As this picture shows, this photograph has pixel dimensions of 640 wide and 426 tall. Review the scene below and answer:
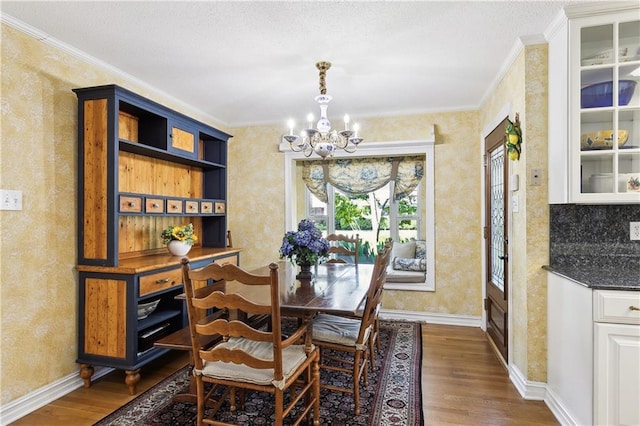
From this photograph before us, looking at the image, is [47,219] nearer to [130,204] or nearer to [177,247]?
[130,204]

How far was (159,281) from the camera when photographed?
2.71 meters

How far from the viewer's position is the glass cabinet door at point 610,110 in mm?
2057

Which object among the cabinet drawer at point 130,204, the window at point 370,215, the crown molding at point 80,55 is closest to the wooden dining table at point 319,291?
the cabinet drawer at point 130,204

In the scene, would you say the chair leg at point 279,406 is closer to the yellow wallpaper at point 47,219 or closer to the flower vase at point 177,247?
the yellow wallpaper at point 47,219

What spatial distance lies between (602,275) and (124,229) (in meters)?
3.51

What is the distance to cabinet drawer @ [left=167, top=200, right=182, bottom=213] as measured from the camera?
10.3 ft

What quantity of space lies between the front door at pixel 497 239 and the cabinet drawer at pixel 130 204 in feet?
9.74

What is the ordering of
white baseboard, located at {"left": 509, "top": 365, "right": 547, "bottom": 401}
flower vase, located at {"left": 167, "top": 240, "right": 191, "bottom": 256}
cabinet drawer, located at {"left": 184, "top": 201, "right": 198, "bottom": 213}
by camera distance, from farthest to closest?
cabinet drawer, located at {"left": 184, "top": 201, "right": 198, "bottom": 213}, flower vase, located at {"left": 167, "top": 240, "right": 191, "bottom": 256}, white baseboard, located at {"left": 509, "top": 365, "right": 547, "bottom": 401}

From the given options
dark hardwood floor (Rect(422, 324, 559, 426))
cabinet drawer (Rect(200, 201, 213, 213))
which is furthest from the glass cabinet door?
cabinet drawer (Rect(200, 201, 213, 213))

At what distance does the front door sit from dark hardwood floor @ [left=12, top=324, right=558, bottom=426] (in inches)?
11.4

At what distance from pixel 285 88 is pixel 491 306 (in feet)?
9.60

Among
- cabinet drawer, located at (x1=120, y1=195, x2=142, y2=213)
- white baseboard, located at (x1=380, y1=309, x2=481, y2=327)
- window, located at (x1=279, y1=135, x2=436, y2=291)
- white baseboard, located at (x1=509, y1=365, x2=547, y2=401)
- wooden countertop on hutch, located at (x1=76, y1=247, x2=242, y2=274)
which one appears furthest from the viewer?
window, located at (x1=279, y1=135, x2=436, y2=291)

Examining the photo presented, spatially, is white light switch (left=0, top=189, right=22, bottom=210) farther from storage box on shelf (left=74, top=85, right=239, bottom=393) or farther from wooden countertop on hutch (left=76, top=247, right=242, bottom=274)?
wooden countertop on hutch (left=76, top=247, right=242, bottom=274)

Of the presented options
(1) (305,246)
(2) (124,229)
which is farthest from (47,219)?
(1) (305,246)
